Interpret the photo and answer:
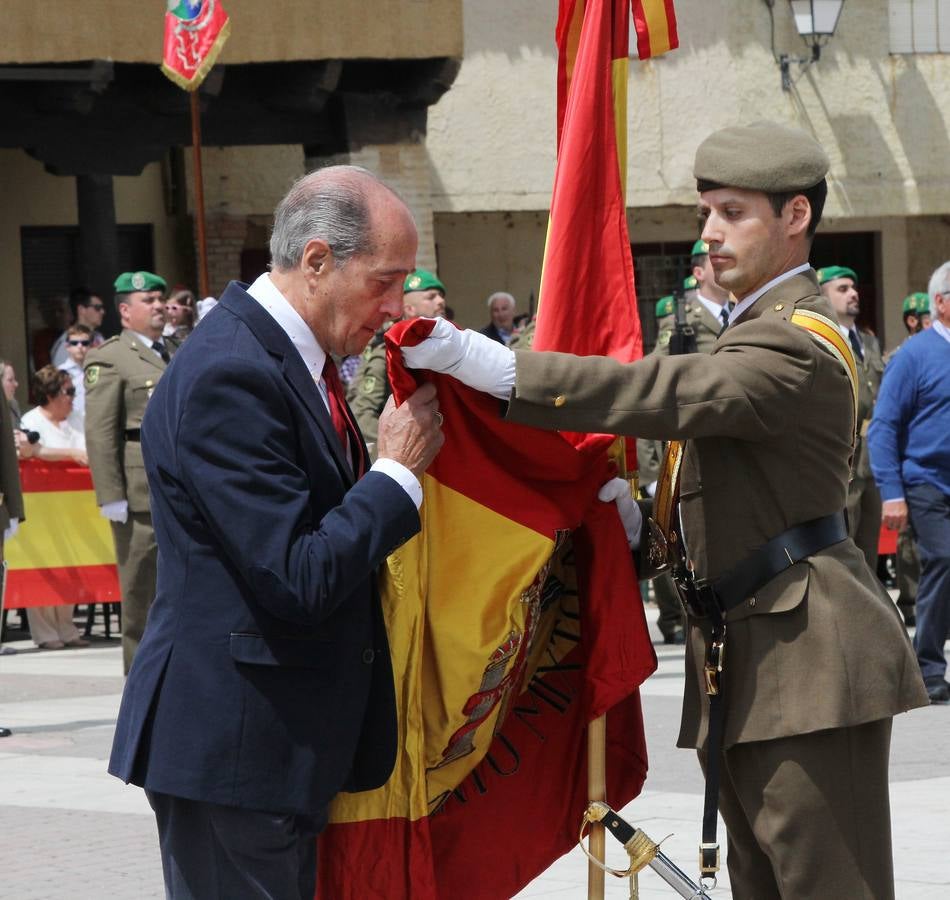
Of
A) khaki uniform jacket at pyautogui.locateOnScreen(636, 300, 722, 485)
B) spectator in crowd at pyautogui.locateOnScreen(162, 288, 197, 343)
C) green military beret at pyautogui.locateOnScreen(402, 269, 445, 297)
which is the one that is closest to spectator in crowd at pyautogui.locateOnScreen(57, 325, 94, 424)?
spectator in crowd at pyautogui.locateOnScreen(162, 288, 197, 343)

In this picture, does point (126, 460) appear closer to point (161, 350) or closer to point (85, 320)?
point (161, 350)

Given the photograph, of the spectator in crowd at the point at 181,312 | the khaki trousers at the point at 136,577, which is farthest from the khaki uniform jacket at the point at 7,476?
the spectator in crowd at the point at 181,312

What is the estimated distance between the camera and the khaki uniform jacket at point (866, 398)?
11.0 m

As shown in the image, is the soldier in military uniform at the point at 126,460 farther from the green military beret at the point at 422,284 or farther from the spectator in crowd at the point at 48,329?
the spectator in crowd at the point at 48,329

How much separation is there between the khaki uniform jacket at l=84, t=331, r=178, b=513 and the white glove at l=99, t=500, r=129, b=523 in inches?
0.8

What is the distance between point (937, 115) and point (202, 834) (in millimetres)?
21027

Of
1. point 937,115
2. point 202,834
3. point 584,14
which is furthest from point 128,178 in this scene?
point 202,834

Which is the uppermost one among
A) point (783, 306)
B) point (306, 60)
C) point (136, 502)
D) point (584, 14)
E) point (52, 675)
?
point (306, 60)

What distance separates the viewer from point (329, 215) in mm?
3363

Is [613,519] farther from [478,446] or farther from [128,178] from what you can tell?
[128,178]

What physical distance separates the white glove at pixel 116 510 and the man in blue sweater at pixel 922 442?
4.05 m

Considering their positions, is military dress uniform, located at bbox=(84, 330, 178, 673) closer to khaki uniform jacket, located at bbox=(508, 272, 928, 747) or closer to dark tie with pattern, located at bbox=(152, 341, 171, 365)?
dark tie with pattern, located at bbox=(152, 341, 171, 365)

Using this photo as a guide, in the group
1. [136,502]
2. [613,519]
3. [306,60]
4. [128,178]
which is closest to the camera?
[613,519]

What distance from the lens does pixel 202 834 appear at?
3.29 meters
